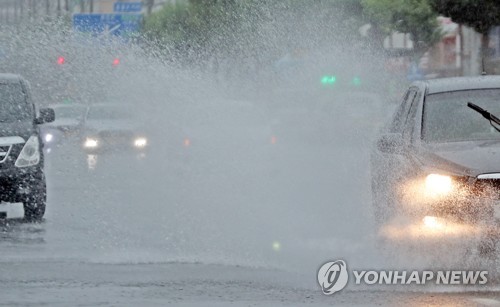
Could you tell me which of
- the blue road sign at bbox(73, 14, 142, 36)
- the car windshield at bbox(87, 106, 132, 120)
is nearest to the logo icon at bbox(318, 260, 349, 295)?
the car windshield at bbox(87, 106, 132, 120)

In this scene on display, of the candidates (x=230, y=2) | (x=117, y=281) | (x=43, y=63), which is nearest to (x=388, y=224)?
(x=117, y=281)

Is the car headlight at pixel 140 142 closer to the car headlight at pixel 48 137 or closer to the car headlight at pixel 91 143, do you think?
the car headlight at pixel 91 143

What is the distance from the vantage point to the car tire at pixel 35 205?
16.3 metres

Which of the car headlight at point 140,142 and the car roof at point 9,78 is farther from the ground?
the car roof at point 9,78

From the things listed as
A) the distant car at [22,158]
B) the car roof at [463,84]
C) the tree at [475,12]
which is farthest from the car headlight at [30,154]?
the tree at [475,12]

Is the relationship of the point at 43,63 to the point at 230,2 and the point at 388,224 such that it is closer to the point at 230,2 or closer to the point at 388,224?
the point at 230,2

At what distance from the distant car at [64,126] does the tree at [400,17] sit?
11.8m

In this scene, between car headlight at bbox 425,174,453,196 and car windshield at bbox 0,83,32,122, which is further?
car windshield at bbox 0,83,32,122

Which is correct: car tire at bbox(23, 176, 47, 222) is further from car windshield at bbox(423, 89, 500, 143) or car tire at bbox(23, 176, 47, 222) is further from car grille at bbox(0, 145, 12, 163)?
car windshield at bbox(423, 89, 500, 143)

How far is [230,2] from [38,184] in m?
35.2

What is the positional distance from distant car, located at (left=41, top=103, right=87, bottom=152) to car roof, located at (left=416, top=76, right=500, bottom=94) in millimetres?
24320

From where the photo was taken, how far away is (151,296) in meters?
9.97

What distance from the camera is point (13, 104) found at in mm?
17078

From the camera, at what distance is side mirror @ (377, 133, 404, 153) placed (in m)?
11.5
